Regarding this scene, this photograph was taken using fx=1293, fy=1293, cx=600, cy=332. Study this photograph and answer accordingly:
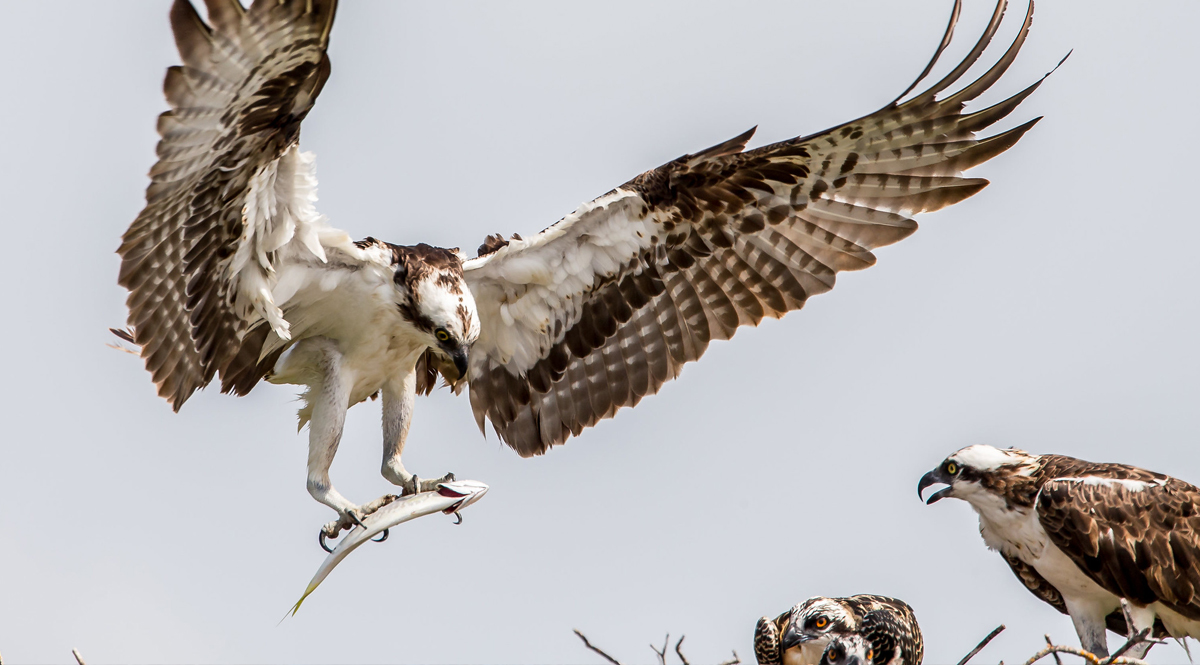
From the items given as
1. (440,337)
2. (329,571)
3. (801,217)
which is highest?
(801,217)

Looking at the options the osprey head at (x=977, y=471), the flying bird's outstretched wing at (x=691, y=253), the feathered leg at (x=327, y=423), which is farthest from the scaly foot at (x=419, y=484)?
the osprey head at (x=977, y=471)

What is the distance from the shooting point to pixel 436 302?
6418 mm

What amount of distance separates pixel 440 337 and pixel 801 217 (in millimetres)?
2129

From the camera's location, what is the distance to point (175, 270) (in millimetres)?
6086

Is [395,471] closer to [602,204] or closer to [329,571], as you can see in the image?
[329,571]

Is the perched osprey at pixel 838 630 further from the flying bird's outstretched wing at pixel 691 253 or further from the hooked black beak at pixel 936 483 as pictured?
the flying bird's outstretched wing at pixel 691 253

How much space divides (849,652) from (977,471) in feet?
4.32

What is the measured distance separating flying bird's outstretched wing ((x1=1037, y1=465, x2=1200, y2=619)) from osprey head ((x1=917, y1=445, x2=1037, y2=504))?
12.2 inches

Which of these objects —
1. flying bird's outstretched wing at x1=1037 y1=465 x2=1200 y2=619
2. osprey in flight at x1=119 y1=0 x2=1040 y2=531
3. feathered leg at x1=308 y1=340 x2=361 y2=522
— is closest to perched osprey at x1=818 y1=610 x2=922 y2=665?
flying bird's outstretched wing at x1=1037 y1=465 x2=1200 y2=619

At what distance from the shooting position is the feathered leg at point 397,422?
707 cm

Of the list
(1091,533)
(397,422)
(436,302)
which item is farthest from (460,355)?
(1091,533)

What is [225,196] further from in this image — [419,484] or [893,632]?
[893,632]

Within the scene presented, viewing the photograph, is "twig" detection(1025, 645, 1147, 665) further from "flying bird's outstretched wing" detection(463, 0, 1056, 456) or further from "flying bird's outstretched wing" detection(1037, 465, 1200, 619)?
"flying bird's outstretched wing" detection(463, 0, 1056, 456)

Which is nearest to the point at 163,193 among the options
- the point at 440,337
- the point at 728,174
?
the point at 440,337
